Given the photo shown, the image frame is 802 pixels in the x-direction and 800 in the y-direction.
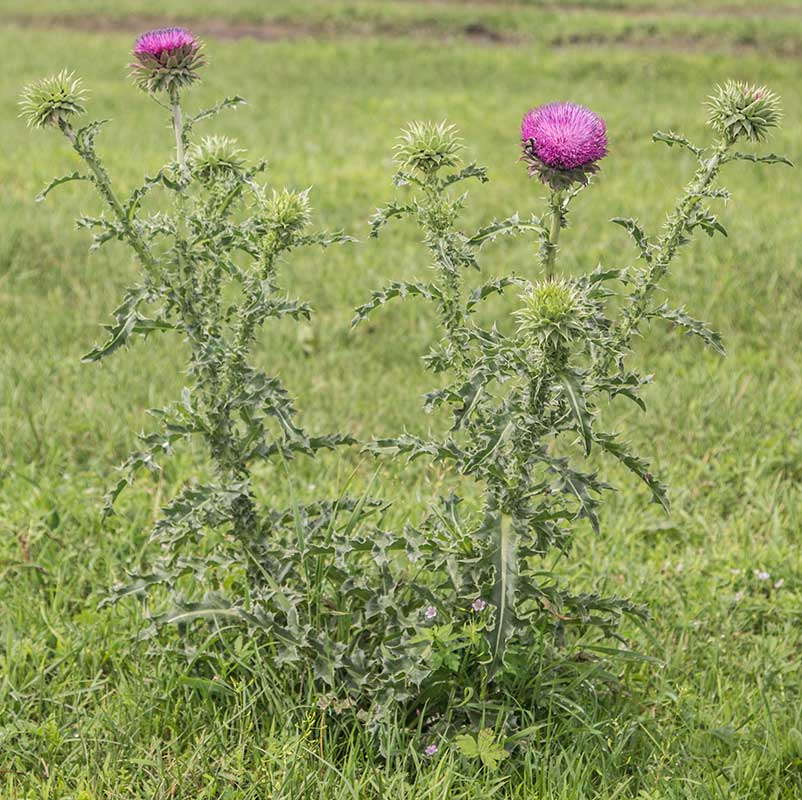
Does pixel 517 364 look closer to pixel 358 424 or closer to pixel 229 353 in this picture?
pixel 229 353

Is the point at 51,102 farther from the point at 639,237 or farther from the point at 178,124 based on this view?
the point at 639,237

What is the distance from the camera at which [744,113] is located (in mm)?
2125

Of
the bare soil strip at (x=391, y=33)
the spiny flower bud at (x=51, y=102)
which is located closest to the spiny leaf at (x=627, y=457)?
the spiny flower bud at (x=51, y=102)

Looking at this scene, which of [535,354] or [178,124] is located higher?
[178,124]

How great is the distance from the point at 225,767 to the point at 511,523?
84cm

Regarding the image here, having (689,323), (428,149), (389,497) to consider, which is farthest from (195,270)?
(389,497)

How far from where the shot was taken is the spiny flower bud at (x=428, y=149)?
7.22 feet

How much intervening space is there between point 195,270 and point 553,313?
2.90 feet

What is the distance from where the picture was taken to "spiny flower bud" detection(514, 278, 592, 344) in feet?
6.33

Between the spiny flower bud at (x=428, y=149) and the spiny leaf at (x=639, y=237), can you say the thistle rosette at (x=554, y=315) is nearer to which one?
the spiny leaf at (x=639, y=237)

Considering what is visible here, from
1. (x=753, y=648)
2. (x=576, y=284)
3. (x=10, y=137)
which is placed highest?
(x=576, y=284)

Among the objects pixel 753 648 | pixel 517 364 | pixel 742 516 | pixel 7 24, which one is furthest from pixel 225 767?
pixel 7 24

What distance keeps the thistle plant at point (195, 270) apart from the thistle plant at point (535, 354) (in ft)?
0.81

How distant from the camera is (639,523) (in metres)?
3.57
